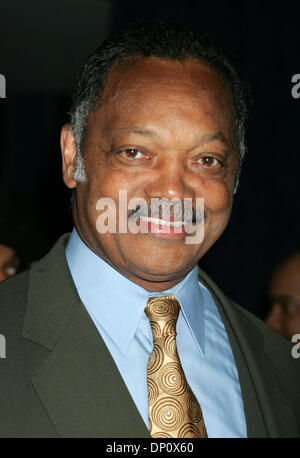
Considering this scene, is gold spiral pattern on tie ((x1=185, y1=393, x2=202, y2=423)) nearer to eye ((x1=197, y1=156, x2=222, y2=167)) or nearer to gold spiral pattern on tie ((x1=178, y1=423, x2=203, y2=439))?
gold spiral pattern on tie ((x1=178, y1=423, x2=203, y2=439))

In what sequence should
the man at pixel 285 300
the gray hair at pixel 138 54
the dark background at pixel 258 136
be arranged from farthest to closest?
the dark background at pixel 258 136
the man at pixel 285 300
the gray hair at pixel 138 54

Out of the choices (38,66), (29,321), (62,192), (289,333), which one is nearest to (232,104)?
(29,321)

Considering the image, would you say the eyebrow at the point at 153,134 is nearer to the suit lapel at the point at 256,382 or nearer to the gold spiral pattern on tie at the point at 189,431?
the suit lapel at the point at 256,382

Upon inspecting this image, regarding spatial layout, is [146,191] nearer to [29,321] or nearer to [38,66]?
[29,321]

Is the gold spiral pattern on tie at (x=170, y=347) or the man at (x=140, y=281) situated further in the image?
the gold spiral pattern on tie at (x=170, y=347)

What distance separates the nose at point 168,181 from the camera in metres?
1.25

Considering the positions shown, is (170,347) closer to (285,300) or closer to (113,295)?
(113,295)

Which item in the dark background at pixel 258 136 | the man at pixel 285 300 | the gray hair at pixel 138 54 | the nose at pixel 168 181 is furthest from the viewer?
the dark background at pixel 258 136

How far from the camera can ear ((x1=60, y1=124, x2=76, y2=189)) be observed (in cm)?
145

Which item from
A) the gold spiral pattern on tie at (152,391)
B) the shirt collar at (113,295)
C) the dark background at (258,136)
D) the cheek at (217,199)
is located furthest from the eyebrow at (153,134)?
the dark background at (258,136)

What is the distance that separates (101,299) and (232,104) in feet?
1.88

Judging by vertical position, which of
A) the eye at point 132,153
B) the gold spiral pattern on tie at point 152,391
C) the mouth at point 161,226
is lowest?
the gold spiral pattern on tie at point 152,391

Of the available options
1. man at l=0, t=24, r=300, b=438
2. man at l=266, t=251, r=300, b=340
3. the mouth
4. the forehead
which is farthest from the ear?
man at l=266, t=251, r=300, b=340

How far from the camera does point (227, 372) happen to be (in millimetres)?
1437
